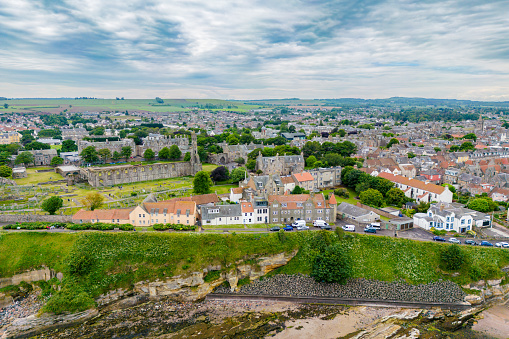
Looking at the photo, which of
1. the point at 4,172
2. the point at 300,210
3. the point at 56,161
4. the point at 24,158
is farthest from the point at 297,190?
the point at 24,158

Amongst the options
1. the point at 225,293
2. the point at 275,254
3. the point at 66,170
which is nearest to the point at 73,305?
the point at 225,293

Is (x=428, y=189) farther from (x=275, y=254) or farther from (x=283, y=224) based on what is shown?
(x=275, y=254)

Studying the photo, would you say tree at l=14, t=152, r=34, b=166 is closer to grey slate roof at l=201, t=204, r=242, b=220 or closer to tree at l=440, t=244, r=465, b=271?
grey slate roof at l=201, t=204, r=242, b=220

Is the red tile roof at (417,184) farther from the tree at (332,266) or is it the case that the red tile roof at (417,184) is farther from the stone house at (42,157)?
the stone house at (42,157)

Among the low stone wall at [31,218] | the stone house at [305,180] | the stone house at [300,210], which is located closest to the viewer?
the low stone wall at [31,218]

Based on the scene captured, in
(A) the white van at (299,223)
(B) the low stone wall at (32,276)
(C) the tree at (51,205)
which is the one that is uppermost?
(C) the tree at (51,205)

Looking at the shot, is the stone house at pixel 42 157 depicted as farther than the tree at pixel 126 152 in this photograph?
No

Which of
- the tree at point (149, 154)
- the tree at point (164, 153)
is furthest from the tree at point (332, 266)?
the tree at point (149, 154)

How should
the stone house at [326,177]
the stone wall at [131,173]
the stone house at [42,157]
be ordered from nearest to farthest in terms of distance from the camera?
the stone house at [326,177] → the stone wall at [131,173] → the stone house at [42,157]

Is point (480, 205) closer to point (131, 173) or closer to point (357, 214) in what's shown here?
point (357, 214)
